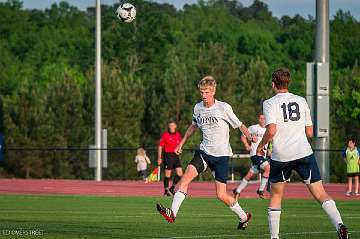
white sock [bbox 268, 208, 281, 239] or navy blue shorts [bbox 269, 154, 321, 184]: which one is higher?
navy blue shorts [bbox 269, 154, 321, 184]

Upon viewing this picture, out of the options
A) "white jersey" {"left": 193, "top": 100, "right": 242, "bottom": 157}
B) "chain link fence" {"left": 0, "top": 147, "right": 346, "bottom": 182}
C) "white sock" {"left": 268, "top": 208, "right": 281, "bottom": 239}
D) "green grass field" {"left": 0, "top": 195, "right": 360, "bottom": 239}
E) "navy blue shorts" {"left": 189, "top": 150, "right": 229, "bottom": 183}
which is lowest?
"chain link fence" {"left": 0, "top": 147, "right": 346, "bottom": 182}

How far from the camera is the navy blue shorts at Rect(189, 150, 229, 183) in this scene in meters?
18.5

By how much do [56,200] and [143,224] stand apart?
37.3 feet

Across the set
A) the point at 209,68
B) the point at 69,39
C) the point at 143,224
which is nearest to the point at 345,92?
the point at 209,68

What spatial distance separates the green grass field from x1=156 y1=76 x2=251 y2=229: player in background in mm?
507

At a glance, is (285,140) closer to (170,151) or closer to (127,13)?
(127,13)

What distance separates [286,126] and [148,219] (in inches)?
273

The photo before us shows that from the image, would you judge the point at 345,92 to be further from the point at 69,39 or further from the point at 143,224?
the point at 143,224

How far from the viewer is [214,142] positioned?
61.4ft

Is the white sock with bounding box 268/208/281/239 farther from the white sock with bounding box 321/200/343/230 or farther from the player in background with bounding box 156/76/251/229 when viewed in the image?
the player in background with bounding box 156/76/251/229

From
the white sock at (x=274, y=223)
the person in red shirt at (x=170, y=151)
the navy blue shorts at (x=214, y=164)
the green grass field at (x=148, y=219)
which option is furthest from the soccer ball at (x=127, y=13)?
the white sock at (x=274, y=223)

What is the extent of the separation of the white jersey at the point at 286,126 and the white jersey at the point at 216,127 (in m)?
→ 3.70

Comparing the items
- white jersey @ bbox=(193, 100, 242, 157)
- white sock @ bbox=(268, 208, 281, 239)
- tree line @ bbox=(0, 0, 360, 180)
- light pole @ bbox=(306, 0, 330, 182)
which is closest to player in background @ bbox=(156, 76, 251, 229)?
white jersey @ bbox=(193, 100, 242, 157)

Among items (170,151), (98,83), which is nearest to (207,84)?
(170,151)
